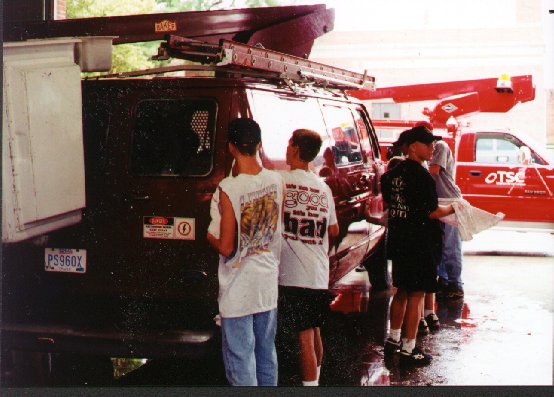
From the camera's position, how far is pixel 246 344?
12.6 feet

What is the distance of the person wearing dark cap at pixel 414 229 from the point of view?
5156mm

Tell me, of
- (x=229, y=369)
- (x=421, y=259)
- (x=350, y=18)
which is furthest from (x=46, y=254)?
(x=350, y=18)

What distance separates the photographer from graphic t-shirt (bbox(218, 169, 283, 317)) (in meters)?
3.82

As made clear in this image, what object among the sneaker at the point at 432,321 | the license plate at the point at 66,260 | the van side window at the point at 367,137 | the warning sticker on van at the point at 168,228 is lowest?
the sneaker at the point at 432,321

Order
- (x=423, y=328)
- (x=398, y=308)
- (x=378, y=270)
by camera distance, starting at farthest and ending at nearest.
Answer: (x=378, y=270), (x=423, y=328), (x=398, y=308)

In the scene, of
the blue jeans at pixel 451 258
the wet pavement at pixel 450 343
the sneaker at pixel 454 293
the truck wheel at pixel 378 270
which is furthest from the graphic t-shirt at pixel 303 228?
the sneaker at pixel 454 293

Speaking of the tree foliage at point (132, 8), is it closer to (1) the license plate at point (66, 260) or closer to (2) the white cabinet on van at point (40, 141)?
(2) the white cabinet on van at point (40, 141)

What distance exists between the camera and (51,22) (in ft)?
18.4

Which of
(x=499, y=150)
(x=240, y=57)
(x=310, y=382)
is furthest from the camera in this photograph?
(x=499, y=150)

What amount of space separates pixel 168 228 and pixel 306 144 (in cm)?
102

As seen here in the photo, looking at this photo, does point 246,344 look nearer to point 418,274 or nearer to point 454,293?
point 418,274

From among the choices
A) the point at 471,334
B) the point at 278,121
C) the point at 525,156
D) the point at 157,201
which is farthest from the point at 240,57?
the point at 525,156

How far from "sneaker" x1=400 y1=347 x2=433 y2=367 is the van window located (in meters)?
1.71

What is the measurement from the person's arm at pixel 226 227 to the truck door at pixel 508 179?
6.41 meters
